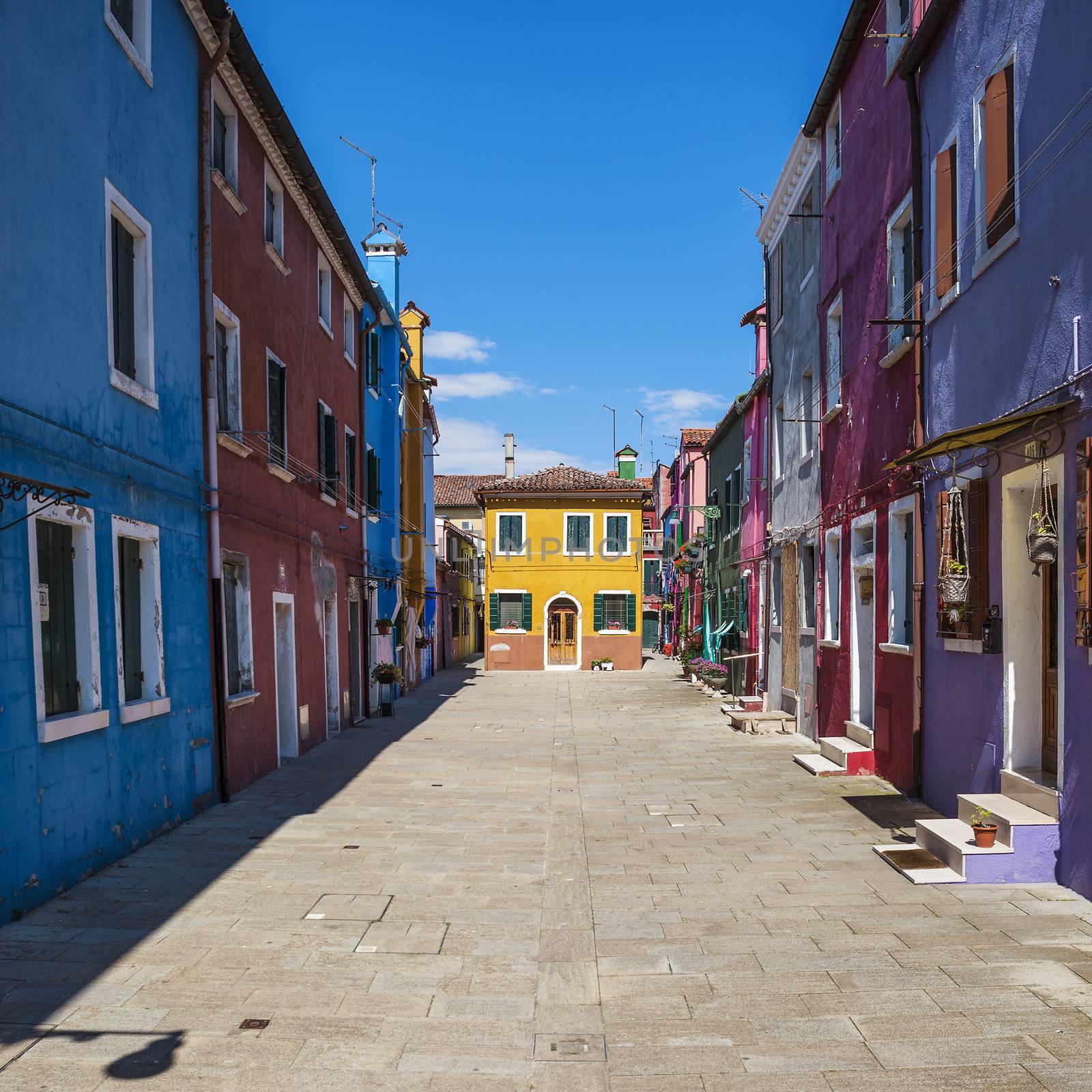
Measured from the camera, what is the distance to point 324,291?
16188 millimetres

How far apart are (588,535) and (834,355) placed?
21966 millimetres

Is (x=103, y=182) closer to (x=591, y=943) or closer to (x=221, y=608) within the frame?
(x=221, y=608)

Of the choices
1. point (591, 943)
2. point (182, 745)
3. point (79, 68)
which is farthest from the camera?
point (182, 745)

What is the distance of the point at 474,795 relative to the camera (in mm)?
10516

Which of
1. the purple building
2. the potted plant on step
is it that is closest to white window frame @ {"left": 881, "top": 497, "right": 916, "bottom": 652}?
the purple building

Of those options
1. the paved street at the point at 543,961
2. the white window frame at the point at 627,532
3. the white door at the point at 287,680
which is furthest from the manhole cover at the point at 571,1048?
the white window frame at the point at 627,532

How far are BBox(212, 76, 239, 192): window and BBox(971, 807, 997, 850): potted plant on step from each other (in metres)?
9.74

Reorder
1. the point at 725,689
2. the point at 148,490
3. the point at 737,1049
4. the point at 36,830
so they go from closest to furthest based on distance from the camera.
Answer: the point at 737,1049
the point at 36,830
the point at 148,490
the point at 725,689

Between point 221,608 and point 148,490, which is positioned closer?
point 148,490

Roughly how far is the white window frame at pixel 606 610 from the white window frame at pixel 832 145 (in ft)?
72.5

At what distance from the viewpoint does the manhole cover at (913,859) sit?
7168mm

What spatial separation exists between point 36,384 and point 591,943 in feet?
17.0

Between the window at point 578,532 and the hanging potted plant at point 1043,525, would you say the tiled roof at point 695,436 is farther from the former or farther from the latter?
the hanging potted plant at point 1043,525

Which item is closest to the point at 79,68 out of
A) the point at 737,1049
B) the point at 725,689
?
the point at 737,1049
